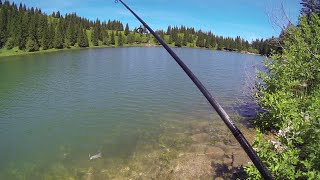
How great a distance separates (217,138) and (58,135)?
10.9 m

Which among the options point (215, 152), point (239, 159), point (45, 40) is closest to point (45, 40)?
point (45, 40)

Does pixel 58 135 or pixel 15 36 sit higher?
pixel 15 36

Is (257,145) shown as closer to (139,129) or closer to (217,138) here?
(217,138)

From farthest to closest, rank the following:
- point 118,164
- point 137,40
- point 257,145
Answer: point 137,40, point 118,164, point 257,145

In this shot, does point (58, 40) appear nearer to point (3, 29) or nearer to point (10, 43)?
point (3, 29)

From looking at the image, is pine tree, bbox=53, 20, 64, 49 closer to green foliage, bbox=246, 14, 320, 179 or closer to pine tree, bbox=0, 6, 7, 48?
pine tree, bbox=0, 6, 7, 48

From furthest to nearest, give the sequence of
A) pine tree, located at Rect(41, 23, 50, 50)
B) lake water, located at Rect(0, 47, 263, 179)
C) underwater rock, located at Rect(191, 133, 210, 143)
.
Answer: pine tree, located at Rect(41, 23, 50, 50) → underwater rock, located at Rect(191, 133, 210, 143) → lake water, located at Rect(0, 47, 263, 179)

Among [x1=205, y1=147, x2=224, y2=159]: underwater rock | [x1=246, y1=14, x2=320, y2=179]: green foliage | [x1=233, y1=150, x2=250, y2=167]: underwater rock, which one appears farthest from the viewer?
[x1=205, y1=147, x2=224, y2=159]: underwater rock

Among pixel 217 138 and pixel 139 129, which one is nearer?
pixel 217 138

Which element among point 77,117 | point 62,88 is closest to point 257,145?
point 77,117

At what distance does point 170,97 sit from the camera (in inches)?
1259

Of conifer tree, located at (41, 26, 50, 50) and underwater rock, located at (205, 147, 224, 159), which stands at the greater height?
conifer tree, located at (41, 26, 50, 50)

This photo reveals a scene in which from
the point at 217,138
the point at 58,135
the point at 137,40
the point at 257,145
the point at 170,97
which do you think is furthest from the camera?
the point at 137,40

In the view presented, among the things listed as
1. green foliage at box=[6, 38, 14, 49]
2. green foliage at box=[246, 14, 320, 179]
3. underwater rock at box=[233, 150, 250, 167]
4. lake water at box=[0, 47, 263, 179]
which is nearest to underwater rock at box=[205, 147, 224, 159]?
underwater rock at box=[233, 150, 250, 167]
